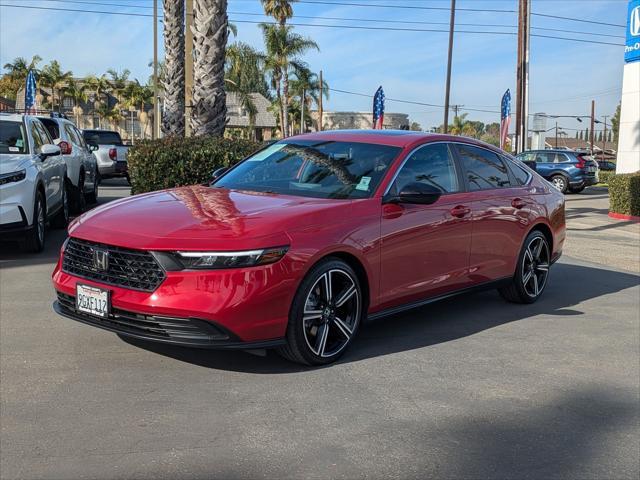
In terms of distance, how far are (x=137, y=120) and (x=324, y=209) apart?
80.9 meters

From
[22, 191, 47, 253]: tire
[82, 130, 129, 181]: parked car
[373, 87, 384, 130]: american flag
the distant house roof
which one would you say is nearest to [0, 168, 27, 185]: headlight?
[22, 191, 47, 253]: tire

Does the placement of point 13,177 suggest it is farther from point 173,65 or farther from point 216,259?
point 173,65

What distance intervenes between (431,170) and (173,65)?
14492 millimetres

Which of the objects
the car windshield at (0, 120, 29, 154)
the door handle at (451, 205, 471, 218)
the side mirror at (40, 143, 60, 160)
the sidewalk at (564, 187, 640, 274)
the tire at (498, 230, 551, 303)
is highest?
the car windshield at (0, 120, 29, 154)

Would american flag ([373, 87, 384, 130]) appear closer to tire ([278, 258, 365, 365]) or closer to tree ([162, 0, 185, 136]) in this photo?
tree ([162, 0, 185, 136])

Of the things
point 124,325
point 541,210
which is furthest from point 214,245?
point 541,210

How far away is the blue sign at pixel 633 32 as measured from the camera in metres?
18.2

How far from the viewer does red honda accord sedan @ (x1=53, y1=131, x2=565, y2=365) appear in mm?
4328

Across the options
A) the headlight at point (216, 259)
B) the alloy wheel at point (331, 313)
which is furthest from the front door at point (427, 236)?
the headlight at point (216, 259)

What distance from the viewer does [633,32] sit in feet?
60.2

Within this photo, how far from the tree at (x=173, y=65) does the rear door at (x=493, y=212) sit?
13.0m

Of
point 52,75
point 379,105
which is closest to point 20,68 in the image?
point 52,75

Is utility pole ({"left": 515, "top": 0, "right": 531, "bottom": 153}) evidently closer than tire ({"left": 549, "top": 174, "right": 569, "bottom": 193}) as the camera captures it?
No

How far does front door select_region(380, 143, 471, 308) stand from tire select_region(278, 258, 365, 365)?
351 millimetres
